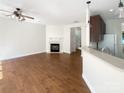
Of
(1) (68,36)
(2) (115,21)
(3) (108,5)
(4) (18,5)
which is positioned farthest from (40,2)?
(1) (68,36)

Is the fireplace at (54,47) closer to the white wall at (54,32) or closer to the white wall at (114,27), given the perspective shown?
the white wall at (54,32)

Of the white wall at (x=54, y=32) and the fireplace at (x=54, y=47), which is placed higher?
the white wall at (x=54, y=32)

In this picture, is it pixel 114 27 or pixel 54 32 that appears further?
pixel 54 32

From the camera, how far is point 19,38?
7402 mm

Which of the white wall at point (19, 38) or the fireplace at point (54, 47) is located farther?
the fireplace at point (54, 47)

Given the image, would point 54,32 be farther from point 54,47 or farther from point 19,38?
point 19,38

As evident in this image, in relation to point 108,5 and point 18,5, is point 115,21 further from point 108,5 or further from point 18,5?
A: point 18,5

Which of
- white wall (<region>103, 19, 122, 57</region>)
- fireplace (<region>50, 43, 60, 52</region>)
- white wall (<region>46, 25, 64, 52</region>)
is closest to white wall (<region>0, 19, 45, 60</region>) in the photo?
white wall (<region>46, 25, 64, 52</region>)

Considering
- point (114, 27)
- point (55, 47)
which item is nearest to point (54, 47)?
point (55, 47)

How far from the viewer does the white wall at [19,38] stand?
256 inches

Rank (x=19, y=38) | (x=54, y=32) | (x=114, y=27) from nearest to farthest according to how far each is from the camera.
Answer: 1. (x=114, y=27)
2. (x=19, y=38)
3. (x=54, y=32)

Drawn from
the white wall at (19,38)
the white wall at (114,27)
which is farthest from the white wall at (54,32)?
the white wall at (114,27)

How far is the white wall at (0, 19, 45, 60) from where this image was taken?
649 centimetres

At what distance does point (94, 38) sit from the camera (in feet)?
17.1
